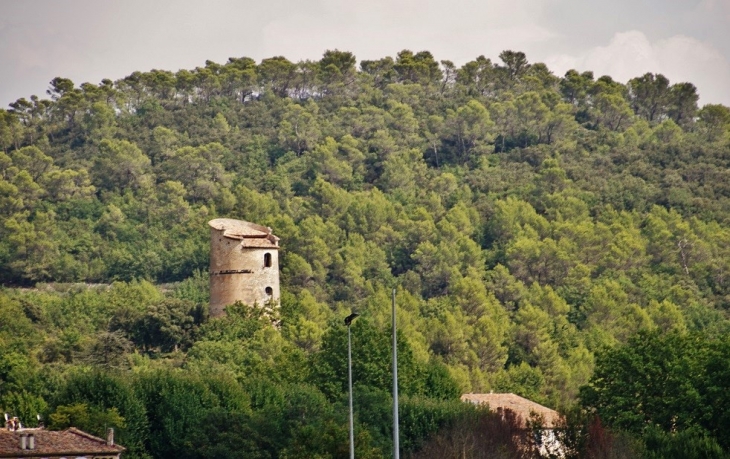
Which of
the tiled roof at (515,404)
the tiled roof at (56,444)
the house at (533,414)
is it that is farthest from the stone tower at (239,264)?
the tiled roof at (56,444)

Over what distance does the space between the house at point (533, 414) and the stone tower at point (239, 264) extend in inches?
356

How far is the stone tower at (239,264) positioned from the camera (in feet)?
247

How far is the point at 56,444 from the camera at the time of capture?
56906 mm

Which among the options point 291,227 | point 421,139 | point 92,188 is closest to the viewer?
point 291,227

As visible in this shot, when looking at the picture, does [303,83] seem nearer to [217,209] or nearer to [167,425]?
[217,209]

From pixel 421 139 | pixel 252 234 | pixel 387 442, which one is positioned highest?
pixel 421 139

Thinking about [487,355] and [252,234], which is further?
[487,355]

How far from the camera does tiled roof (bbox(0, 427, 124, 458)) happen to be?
55.8m

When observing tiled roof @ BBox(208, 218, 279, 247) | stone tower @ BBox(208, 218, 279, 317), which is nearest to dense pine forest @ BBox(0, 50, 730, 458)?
stone tower @ BBox(208, 218, 279, 317)

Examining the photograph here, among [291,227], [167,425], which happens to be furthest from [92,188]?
[167,425]

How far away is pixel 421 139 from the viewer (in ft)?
395

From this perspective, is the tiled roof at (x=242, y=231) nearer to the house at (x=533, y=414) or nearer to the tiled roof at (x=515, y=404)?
the house at (x=533, y=414)

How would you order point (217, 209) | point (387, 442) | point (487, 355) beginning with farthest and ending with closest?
point (217, 209) < point (487, 355) < point (387, 442)

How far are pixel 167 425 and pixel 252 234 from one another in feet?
46.2
